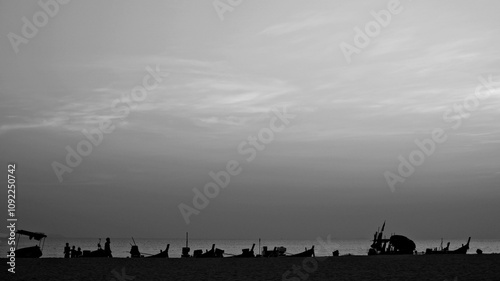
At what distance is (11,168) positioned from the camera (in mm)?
25938

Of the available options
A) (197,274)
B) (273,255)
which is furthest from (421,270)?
(273,255)

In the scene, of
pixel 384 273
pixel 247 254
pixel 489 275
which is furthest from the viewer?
pixel 247 254

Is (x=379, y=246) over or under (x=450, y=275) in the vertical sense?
over

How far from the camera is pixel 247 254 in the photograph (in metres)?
65.8

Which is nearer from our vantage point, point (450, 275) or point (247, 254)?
point (450, 275)

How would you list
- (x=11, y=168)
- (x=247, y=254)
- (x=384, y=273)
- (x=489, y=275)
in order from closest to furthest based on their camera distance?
1. (x=11, y=168)
2. (x=489, y=275)
3. (x=384, y=273)
4. (x=247, y=254)

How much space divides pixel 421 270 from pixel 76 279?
858 inches

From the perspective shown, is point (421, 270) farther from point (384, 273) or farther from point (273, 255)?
point (273, 255)

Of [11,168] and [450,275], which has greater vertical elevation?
[11,168]

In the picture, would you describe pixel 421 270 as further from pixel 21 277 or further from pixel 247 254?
A: pixel 247 254

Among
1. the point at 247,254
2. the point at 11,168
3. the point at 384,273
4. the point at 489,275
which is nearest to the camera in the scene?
the point at 11,168

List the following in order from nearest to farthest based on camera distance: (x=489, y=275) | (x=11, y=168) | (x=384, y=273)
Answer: (x=11, y=168) → (x=489, y=275) → (x=384, y=273)

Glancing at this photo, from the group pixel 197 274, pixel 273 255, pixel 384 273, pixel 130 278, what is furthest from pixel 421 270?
pixel 273 255

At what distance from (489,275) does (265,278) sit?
12.8m
